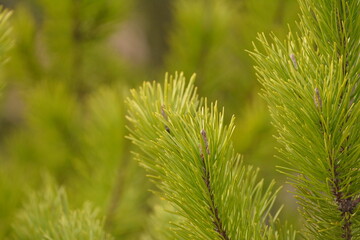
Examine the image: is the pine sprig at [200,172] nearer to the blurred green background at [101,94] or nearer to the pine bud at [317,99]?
the pine bud at [317,99]

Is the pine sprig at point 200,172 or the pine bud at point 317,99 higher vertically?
the pine bud at point 317,99

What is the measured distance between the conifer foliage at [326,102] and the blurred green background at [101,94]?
454mm

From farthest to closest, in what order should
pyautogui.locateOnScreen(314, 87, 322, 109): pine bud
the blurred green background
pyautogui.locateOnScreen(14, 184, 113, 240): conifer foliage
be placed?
the blurred green background < pyautogui.locateOnScreen(14, 184, 113, 240): conifer foliage < pyautogui.locateOnScreen(314, 87, 322, 109): pine bud

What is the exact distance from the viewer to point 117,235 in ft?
3.34

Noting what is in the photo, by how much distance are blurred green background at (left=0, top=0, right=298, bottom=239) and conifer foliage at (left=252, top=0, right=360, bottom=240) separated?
45 centimetres

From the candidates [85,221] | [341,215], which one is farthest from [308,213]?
[85,221]

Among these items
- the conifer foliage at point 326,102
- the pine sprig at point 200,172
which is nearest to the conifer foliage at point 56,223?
the pine sprig at point 200,172

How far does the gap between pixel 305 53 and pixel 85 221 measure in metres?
0.34

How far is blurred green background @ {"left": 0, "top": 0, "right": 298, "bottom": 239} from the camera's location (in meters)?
0.97

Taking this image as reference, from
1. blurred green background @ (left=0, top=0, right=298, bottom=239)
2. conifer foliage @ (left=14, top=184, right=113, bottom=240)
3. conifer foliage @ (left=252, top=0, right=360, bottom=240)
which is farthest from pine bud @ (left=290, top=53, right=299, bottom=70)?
blurred green background @ (left=0, top=0, right=298, bottom=239)

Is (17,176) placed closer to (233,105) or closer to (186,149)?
(233,105)

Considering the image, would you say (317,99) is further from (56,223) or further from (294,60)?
(56,223)

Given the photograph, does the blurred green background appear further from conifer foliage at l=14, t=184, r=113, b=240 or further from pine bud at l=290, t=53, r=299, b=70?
pine bud at l=290, t=53, r=299, b=70

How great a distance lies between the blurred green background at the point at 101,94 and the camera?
971mm
